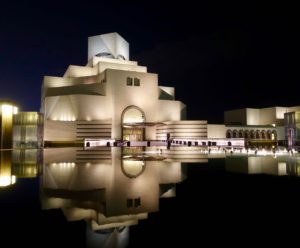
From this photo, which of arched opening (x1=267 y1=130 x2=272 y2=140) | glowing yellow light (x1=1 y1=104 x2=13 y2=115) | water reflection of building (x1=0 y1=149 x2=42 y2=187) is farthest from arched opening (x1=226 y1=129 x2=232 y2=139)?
water reflection of building (x1=0 y1=149 x2=42 y2=187)

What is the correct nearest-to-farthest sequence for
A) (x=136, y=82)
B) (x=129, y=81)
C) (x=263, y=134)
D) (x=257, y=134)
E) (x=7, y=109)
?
1. (x=7, y=109)
2. (x=129, y=81)
3. (x=136, y=82)
4. (x=257, y=134)
5. (x=263, y=134)

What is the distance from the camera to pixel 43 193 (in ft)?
18.6

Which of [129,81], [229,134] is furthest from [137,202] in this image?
[229,134]

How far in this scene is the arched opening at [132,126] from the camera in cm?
4103

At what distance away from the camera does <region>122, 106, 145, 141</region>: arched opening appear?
→ 41.0m

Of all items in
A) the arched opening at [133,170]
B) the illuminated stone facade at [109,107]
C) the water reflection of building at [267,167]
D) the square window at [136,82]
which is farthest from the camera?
the square window at [136,82]

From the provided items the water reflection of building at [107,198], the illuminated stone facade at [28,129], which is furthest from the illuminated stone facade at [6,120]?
the water reflection of building at [107,198]

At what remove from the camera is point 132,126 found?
4103 cm

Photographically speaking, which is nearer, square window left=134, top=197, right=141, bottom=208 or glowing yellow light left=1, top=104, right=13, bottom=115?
square window left=134, top=197, right=141, bottom=208

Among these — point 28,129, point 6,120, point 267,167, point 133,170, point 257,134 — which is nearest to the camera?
point 133,170

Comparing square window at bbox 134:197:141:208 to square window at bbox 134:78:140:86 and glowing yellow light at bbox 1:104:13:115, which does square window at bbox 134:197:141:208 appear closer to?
glowing yellow light at bbox 1:104:13:115

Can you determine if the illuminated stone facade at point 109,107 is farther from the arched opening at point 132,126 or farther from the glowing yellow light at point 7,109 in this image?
the glowing yellow light at point 7,109

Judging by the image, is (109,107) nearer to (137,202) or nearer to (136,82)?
(136,82)

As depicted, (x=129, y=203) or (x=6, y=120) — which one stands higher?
(x=6, y=120)
